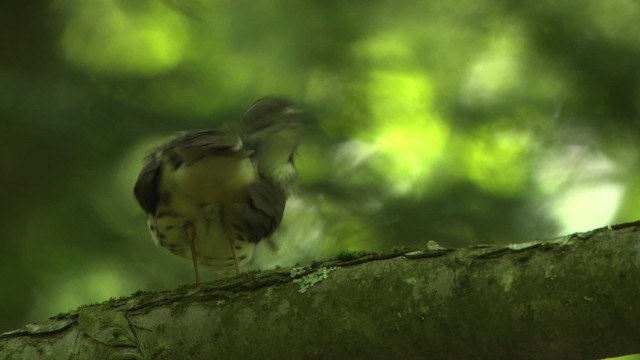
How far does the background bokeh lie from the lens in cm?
380

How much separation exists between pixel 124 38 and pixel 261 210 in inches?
43.8

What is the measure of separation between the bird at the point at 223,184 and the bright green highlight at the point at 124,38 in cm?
59

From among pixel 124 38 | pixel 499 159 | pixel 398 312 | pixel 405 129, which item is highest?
pixel 124 38

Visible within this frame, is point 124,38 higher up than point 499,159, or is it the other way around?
point 124,38

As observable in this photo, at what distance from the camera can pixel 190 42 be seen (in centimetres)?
427

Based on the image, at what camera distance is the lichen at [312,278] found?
2.31m

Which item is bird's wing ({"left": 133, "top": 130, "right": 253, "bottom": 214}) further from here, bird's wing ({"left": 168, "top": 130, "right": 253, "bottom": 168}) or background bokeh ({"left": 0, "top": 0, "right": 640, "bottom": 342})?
background bokeh ({"left": 0, "top": 0, "right": 640, "bottom": 342})

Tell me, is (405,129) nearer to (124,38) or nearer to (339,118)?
(339,118)

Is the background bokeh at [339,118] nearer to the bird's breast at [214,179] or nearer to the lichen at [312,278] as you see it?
the bird's breast at [214,179]

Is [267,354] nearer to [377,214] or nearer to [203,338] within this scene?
[203,338]

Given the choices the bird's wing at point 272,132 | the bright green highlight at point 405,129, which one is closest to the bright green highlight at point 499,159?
the bright green highlight at point 405,129

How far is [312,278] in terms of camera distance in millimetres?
2332

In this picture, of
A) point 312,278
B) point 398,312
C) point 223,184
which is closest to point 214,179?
point 223,184

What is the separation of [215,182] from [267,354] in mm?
1573
